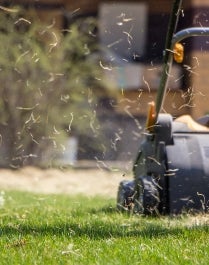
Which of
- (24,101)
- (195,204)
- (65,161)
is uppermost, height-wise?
(195,204)

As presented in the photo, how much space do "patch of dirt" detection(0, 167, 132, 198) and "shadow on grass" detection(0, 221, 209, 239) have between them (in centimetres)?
572

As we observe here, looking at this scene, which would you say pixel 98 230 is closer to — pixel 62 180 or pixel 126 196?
pixel 126 196

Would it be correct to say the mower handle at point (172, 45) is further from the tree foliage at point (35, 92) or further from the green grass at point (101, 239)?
the tree foliage at point (35, 92)

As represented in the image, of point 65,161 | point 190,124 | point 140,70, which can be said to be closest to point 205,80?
point 140,70

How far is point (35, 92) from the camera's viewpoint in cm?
1408

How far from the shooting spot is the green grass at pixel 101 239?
A: 15.3ft

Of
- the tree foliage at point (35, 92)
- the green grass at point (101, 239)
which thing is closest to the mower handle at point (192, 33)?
the green grass at point (101, 239)

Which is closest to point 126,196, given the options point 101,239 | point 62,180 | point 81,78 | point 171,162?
point 171,162

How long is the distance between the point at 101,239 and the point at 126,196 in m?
2.13

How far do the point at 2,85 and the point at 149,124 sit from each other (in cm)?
732

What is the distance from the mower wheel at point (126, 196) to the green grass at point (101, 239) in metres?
0.37

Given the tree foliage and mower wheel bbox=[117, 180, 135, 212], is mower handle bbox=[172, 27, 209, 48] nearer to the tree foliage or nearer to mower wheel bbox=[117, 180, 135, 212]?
mower wheel bbox=[117, 180, 135, 212]

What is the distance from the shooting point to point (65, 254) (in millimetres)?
4750

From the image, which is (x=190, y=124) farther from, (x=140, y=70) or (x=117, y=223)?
(x=140, y=70)
